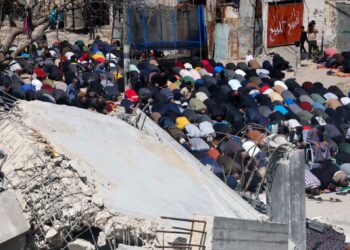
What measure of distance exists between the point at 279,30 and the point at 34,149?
17.3 metres

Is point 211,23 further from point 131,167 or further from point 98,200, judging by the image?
point 98,200

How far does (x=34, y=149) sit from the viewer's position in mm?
7059

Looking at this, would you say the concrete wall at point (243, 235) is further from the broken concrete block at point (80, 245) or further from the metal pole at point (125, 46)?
the metal pole at point (125, 46)

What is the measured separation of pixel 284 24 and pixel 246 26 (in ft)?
3.69

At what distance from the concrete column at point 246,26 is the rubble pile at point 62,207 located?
16.7 m

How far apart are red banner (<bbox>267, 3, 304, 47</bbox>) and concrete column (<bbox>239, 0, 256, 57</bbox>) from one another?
490 millimetres

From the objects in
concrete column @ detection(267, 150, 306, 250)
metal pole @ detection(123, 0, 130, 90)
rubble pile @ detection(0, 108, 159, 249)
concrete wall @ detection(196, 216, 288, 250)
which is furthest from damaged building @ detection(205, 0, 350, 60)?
rubble pile @ detection(0, 108, 159, 249)

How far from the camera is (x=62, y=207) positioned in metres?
6.46

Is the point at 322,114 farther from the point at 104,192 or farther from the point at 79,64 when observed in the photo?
the point at 104,192

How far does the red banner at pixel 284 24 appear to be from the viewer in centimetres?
2348

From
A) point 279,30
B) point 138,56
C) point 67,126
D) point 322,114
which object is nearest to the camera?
point 67,126

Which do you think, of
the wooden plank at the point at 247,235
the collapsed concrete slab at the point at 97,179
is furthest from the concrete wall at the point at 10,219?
the wooden plank at the point at 247,235

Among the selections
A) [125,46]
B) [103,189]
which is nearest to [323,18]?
[125,46]

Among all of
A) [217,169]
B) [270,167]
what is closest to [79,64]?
[217,169]
